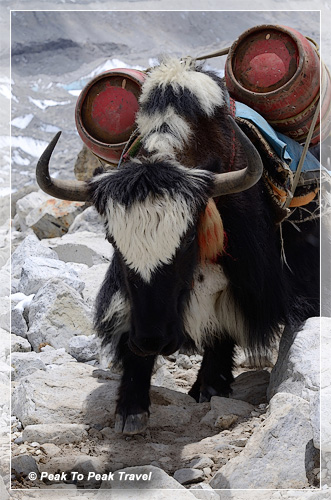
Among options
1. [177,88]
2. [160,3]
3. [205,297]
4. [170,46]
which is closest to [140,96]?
[177,88]

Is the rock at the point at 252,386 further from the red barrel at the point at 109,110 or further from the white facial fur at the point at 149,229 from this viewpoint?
the red barrel at the point at 109,110

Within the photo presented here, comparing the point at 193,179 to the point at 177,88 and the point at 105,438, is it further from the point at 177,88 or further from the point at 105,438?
the point at 105,438

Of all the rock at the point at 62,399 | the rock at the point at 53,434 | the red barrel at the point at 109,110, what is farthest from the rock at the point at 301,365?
the red barrel at the point at 109,110

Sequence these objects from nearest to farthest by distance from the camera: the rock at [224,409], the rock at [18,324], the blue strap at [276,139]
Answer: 1. the rock at [224,409]
2. the blue strap at [276,139]
3. the rock at [18,324]

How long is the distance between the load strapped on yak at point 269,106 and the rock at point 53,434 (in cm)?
139

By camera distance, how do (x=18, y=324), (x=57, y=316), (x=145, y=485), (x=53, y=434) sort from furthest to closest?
(x=18, y=324)
(x=57, y=316)
(x=53, y=434)
(x=145, y=485)

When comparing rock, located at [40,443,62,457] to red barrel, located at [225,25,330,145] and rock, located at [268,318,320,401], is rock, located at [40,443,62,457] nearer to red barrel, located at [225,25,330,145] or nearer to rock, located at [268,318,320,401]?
rock, located at [268,318,320,401]

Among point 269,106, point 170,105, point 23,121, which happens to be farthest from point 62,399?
point 23,121

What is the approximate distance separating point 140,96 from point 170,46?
18.7 feet

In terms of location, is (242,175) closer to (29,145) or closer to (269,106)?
(269,106)

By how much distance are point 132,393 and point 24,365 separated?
0.83m

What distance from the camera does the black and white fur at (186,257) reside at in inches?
122

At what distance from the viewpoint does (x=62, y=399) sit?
364cm

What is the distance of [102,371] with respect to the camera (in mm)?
4066
